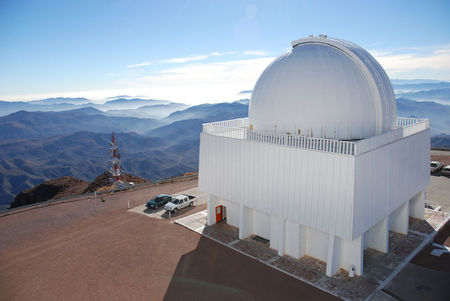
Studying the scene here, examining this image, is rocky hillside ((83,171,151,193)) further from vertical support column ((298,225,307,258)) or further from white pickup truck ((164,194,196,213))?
vertical support column ((298,225,307,258))

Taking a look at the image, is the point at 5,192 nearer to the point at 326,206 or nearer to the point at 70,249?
the point at 70,249

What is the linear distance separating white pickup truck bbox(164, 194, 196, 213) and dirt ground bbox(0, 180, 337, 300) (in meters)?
0.60

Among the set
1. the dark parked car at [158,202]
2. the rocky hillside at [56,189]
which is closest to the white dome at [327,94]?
the dark parked car at [158,202]

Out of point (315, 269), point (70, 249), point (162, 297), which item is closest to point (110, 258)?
point (70, 249)

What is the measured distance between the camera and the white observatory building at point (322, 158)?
36.3 ft

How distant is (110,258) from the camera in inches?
521

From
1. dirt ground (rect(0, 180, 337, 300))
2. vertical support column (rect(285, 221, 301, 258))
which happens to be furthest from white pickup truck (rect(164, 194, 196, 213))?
vertical support column (rect(285, 221, 301, 258))

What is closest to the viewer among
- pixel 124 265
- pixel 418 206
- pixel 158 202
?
pixel 124 265

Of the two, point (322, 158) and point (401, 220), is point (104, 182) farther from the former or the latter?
point (401, 220)

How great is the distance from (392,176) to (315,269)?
17.0ft

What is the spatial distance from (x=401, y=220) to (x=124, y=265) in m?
13.5

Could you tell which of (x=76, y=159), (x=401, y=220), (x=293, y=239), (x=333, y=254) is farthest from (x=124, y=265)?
(x=76, y=159)

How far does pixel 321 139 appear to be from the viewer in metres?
11.1

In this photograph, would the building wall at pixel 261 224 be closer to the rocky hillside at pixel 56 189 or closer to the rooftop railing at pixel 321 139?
the rooftop railing at pixel 321 139
